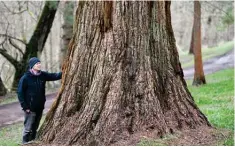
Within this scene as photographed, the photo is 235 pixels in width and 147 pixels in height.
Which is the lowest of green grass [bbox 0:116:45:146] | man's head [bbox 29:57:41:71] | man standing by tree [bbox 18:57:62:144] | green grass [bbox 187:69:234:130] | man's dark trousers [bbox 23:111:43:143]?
green grass [bbox 0:116:45:146]

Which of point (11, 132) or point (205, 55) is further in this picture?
point (205, 55)

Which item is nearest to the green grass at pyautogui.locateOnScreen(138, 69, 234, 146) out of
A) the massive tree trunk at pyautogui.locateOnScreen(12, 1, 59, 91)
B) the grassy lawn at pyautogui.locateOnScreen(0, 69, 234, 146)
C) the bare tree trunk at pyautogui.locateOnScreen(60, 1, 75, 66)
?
the grassy lawn at pyautogui.locateOnScreen(0, 69, 234, 146)

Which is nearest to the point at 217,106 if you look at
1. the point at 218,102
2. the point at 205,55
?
the point at 218,102

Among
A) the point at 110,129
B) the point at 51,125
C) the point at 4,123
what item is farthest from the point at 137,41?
the point at 4,123

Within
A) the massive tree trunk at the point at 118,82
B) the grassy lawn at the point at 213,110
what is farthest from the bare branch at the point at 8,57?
the massive tree trunk at the point at 118,82

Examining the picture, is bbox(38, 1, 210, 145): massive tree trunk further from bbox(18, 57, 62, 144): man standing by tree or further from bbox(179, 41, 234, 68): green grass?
bbox(179, 41, 234, 68): green grass

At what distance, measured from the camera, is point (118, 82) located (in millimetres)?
7305

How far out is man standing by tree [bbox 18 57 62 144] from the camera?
27.3ft

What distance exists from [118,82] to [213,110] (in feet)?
16.1

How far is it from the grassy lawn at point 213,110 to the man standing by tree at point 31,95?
1.05m

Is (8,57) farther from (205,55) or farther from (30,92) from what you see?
(205,55)

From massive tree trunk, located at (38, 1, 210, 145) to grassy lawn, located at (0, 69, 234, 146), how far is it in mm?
513

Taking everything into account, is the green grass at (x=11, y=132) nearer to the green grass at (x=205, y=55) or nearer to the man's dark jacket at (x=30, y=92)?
the man's dark jacket at (x=30, y=92)

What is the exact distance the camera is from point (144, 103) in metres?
7.31
